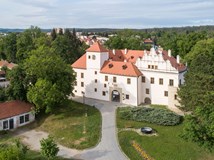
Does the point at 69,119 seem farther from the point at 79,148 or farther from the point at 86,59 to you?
the point at 86,59

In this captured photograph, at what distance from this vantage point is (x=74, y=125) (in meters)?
39.1

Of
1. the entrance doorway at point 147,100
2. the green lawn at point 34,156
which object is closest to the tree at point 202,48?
the entrance doorway at point 147,100

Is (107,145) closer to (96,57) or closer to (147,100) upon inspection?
(147,100)

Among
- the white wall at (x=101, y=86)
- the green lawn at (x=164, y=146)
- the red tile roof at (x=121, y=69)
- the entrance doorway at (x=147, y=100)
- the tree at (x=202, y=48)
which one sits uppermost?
the tree at (x=202, y=48)

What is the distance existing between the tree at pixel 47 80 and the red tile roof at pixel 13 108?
1359 mm

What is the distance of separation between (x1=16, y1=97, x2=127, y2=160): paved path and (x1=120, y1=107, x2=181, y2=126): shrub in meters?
2.07

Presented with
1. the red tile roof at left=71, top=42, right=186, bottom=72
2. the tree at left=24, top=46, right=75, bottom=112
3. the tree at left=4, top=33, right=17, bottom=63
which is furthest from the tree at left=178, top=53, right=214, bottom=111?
the tree at left=4, top=33, right=17, bottom=63

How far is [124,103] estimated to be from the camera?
47812 mm

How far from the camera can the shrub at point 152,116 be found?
3811cm

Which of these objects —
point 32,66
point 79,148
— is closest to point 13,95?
point 32,66

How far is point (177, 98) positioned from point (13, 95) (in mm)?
22915

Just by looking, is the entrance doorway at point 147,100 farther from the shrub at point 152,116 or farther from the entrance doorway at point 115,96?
the shrub at point 152,116

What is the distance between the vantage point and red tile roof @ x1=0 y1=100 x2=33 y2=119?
3909 centimetres

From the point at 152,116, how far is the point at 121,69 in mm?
11193
